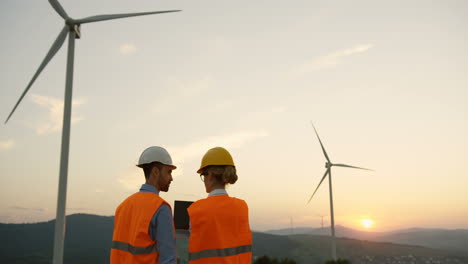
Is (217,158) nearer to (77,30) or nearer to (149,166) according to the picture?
(149,166)

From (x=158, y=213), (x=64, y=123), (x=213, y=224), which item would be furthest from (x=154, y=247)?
(x=64, y=123)

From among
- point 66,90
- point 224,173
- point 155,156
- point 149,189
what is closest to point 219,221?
point 224,173

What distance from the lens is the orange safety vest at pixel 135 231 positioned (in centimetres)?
537

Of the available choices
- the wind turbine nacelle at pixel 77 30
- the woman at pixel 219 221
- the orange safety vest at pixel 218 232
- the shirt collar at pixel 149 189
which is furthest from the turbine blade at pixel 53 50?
the orange safety vest at pixel 218 232

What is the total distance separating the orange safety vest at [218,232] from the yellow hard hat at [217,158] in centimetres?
51

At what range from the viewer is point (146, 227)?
537 centimetres

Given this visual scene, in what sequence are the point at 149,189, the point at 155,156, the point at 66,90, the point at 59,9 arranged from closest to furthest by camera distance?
1. the point at 149,189
2. the point at 155,156
3. the point at 66,90
4. the point at 59,9

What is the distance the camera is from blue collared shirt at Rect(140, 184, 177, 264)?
533cm

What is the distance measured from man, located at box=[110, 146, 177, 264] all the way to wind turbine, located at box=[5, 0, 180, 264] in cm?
1173

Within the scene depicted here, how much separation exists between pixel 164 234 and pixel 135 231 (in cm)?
39

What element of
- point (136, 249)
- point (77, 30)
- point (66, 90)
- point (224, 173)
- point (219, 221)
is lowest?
point (136, 249)

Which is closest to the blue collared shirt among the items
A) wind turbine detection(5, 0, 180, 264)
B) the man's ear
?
the man's ear

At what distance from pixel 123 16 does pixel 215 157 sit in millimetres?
17950

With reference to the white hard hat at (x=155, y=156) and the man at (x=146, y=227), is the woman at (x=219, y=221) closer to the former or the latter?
the man at (x=146, y=227)
